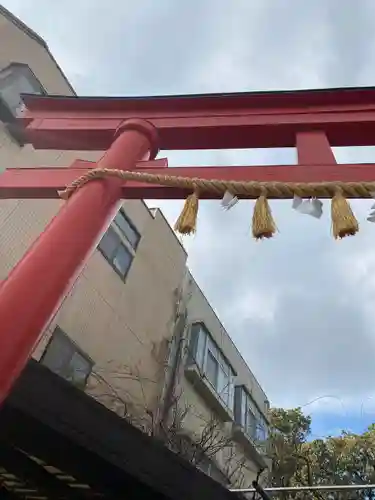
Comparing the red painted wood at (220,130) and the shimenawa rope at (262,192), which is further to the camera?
the red painted wood at (220,130)

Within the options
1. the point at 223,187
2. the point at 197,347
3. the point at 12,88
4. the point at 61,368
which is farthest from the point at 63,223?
the point at 197,347

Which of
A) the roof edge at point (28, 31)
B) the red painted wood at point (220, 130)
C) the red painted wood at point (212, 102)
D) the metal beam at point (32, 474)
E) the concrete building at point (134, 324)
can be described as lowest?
the metal beam at point (32, 474)

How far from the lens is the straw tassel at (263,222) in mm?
1914

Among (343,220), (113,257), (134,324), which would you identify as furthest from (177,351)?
(343,220)

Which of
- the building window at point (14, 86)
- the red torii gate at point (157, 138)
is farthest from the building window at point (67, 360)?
the red torii gate at point (157, 138)

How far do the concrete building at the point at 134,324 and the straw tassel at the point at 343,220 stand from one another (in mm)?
3753

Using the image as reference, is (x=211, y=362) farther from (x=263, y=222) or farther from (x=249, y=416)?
(x=263, y=222)

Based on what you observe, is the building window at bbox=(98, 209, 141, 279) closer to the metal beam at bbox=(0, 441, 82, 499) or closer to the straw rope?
the metal beam at bbox=(0, 441, 82, 499)

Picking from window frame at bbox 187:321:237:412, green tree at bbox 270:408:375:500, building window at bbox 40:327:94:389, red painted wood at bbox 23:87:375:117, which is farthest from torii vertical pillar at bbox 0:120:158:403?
green tree at bbox 270:408:375:500

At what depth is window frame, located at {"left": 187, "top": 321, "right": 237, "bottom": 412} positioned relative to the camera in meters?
7.86

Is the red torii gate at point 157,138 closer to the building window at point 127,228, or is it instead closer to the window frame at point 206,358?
the building window at point 127,228

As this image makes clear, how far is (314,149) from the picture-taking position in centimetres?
250

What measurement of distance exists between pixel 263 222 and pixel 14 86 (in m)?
5.32

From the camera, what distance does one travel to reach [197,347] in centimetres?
802
